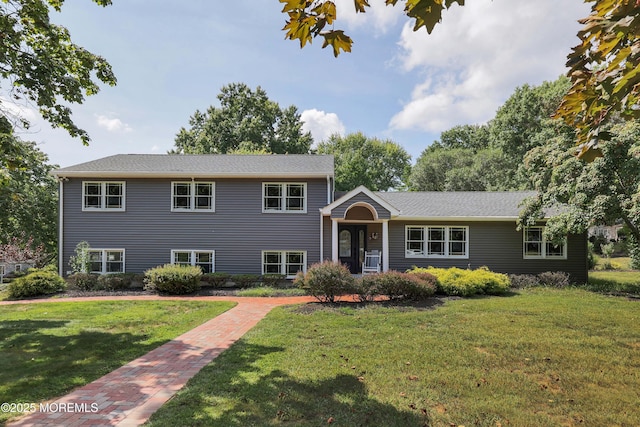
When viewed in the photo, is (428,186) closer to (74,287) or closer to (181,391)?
(74,287)

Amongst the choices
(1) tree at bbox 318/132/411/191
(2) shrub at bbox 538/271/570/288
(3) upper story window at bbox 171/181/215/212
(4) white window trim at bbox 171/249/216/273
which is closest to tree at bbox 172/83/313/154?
(1) tree at bbox 318/132/411/191

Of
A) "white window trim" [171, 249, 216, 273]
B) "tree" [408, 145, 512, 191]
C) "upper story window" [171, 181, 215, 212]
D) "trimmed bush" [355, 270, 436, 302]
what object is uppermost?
"tree" [408, 145, 512, 191]

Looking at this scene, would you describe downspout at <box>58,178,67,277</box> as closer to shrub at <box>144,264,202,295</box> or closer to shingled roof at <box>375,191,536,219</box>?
shrub at <box>144,264,202,295</box>

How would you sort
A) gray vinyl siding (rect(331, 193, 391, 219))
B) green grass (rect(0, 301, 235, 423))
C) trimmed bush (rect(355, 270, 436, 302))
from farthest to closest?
gray vinyl siding (rect(331, 193, 391, 219))
trimmed bush (rect(355, 270, 436, 302))
green grass (rect(0, 301, 235, 423))

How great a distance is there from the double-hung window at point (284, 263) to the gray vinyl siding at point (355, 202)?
9.17 ft

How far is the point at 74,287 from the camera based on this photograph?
14.1 meters

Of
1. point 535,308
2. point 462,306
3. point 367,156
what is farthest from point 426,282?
point 367,156

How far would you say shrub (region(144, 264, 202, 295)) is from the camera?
1279 centimetres

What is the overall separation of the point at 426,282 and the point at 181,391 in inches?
327

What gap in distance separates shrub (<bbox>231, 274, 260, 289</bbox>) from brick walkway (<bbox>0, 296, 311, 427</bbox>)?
626 cm

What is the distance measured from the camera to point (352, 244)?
618 inches

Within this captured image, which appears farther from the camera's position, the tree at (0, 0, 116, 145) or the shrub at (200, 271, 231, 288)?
the shrub at (200, 271, 231, 288)

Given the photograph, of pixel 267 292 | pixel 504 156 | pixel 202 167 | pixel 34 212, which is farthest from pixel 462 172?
pixel 34 212

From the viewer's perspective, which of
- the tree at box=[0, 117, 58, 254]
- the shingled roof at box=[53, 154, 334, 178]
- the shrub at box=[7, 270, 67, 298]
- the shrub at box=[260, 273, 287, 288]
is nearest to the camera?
the shrub at box=[7, 270, 67, 298]
